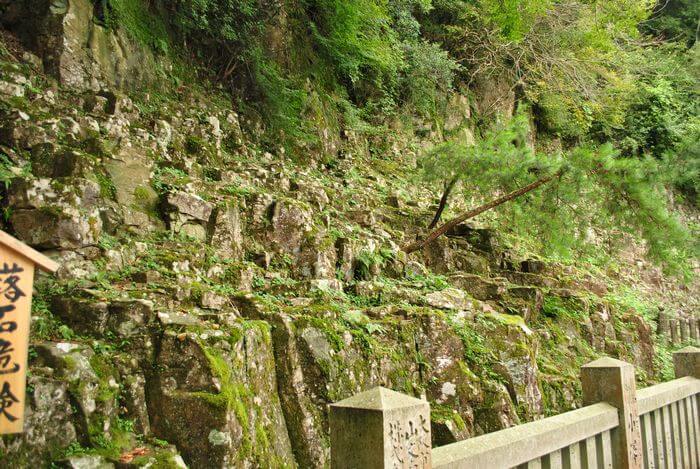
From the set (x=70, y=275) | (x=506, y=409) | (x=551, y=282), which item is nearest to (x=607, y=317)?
(x=551, y=282)

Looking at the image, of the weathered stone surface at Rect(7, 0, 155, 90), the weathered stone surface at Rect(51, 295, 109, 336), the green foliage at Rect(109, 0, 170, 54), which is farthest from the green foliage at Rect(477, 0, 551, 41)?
the weathered stone surface at Rect(51, 295, 109, 336)

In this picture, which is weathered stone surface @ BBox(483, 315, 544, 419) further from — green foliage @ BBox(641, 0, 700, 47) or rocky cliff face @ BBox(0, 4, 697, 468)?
green foliage @ BBox(641, 0, 700, 47)

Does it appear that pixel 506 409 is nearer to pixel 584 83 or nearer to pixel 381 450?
pixel 381 450

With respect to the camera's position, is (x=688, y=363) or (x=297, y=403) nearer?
(x=297, y=403)

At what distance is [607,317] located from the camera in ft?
32.3

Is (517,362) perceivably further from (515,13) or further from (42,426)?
(515,13)

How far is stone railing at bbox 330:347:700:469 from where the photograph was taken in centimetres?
159

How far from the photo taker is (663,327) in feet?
40.7

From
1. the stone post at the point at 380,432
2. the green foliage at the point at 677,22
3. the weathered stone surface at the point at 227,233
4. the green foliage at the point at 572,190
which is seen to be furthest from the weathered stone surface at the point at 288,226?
the green foliage at the point at 677,22

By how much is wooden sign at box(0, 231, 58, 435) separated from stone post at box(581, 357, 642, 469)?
331 centimetres

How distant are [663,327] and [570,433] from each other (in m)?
12.3

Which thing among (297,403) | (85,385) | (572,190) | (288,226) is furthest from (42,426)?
(572,190)

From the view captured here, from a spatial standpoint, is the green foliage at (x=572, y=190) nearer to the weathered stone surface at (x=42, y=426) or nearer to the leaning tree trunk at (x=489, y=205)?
the leaning tree trunk at (x=489, y=205)

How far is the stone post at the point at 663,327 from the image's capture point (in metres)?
12.1
